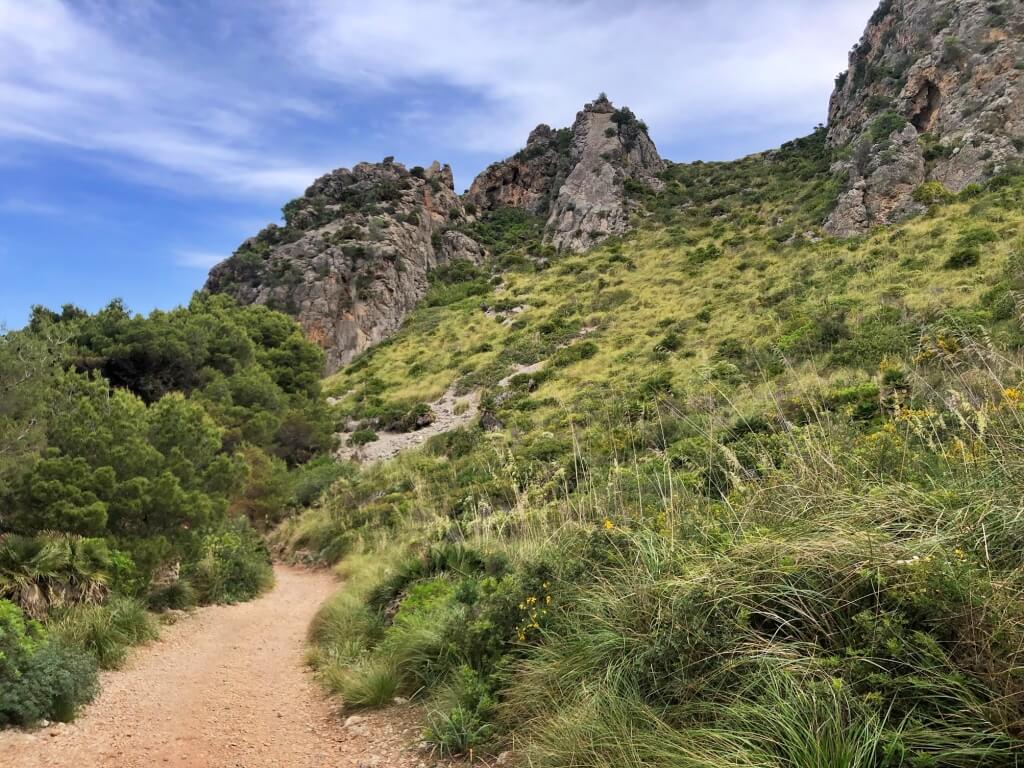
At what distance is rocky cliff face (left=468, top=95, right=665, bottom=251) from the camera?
51.6 meters

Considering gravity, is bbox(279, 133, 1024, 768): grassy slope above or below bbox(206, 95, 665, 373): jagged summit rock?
below

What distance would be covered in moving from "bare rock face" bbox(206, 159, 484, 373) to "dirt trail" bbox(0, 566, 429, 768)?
3553 centimetres

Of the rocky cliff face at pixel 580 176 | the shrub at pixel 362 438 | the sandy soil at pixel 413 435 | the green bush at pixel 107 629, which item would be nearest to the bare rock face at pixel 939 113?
the rocky cliff face at pixel 580 176

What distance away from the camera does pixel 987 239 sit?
20141mm

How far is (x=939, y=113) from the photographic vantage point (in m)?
35.9

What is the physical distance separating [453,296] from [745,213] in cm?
2154

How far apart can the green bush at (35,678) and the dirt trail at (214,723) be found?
15 cm

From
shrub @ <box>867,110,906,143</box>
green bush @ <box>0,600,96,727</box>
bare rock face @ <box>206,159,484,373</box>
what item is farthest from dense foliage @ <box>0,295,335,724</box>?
shrub @ <box>867,110,906,143</box>

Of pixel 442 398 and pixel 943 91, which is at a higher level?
pixel 943 91

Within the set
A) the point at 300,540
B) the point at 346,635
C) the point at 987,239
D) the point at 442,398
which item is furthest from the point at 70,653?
the point at 987,239

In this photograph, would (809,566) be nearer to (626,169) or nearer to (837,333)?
(837,333)

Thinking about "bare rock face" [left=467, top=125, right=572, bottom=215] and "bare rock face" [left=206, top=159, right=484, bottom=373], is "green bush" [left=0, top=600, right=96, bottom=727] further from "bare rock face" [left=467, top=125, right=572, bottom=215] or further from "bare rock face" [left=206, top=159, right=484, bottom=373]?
"bare rock face" [left=467, top=125, right=572, bottom=215]

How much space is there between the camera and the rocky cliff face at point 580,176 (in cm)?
5162

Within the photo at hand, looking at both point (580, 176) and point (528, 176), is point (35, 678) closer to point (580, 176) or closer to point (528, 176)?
point (580, 176)
